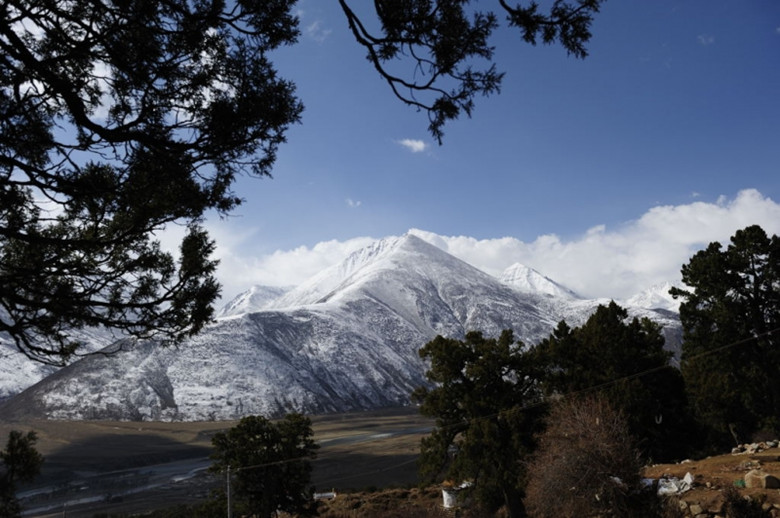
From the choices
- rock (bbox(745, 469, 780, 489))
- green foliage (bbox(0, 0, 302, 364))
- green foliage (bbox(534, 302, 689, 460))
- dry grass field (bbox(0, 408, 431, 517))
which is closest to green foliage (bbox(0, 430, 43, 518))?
green foliage (bbox(0, 0, 302, 364))

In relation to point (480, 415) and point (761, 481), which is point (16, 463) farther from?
point (761, 481)

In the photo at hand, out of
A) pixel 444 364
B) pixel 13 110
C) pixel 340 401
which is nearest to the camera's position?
pixel 13 110

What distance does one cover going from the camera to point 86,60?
6.62 metres

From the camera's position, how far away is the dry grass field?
67.1m

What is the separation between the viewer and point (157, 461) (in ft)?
334

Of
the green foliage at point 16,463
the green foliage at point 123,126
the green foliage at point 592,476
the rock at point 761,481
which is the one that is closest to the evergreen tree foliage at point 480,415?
Result: the green foliage at point 592,476

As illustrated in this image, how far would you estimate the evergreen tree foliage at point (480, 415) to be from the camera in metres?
24.9

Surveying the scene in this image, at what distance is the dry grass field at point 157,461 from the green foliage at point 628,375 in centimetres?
2580

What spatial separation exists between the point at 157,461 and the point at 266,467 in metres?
84.8

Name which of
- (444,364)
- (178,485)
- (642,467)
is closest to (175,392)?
(178,485)

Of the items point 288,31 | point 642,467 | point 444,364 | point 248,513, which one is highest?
point 288,31

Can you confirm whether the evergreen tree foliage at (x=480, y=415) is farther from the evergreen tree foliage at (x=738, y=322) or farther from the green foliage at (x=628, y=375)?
the evergreen tree foliage at (x=738, y=322)

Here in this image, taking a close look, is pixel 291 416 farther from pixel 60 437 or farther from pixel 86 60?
pixel 60 437

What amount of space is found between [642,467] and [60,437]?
131328 mm
